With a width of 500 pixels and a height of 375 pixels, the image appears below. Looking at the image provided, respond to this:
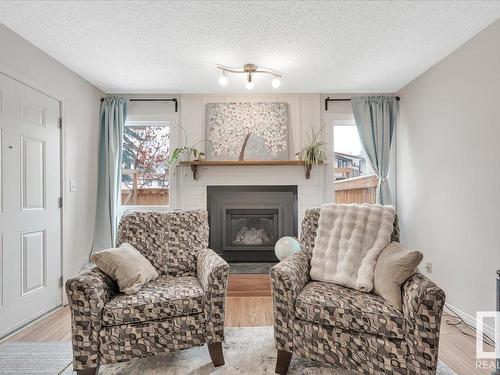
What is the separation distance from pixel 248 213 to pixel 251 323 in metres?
1.60

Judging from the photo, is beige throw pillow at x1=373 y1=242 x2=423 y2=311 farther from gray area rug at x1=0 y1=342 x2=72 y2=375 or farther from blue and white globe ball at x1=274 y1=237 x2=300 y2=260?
gray area rug at x1=0 y1=342 x2=72 y2=375

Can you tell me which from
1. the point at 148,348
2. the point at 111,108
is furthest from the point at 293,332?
the point at 111,108

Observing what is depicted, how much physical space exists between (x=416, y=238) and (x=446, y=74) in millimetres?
1653

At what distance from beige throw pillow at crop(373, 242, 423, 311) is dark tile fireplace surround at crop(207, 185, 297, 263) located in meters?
2.09

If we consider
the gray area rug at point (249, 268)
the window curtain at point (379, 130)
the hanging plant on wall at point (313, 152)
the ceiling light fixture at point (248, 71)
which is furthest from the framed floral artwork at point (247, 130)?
the gray area rug at point (249, 268)

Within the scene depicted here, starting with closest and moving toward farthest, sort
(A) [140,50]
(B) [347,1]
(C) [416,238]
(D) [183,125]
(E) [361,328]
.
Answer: (E) [361,328]
(B) [347,1]
(A) [140,50]
(C) [416,238]
(D) [183,125]

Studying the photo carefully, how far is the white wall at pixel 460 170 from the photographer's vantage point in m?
2.28

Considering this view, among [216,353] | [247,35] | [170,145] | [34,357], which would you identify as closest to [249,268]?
[170,145]

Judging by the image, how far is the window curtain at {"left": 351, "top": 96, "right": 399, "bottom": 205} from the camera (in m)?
3.77

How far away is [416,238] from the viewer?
3.35 meters

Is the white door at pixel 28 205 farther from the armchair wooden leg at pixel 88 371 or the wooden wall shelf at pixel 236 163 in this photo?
the wooden wall shelf at pixel 236 163

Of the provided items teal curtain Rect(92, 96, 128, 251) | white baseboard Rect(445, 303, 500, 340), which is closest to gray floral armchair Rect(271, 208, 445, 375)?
white baseboard Rect(445, 303, 500, 340)

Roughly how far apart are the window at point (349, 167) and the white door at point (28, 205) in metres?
3.11

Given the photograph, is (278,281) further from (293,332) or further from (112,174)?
(112,174)
